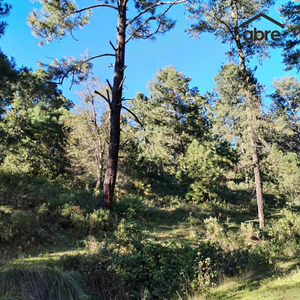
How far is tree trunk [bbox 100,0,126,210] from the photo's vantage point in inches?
284

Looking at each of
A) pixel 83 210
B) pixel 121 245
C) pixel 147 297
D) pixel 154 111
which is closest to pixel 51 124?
pixel 83 210

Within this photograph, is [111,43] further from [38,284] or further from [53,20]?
[38,284]

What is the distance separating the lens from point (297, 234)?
813 centimetres

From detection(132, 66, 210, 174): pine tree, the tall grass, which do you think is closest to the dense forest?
the tall grass

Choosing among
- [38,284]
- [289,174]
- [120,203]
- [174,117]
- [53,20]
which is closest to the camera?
[38,284]

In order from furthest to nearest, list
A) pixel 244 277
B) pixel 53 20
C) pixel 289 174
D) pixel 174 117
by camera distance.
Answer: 1. pixel 174 117
2. pixel 289 174
3. pixel 53 20
4. pixel 244 277

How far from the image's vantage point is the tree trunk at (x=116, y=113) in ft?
23.7

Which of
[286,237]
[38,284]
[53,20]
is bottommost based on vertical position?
[286,237]

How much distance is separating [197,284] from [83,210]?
5413mm

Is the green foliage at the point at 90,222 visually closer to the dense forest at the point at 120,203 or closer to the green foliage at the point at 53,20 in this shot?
the dense forest at the point at 120,203

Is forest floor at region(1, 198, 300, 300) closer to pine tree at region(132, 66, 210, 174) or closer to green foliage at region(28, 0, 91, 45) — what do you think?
green foliage at region(28, 0, 91, 45)

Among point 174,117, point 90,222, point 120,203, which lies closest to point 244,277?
point 90,222

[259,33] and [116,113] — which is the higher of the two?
[259,33]

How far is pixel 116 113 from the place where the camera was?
23.9 ft
